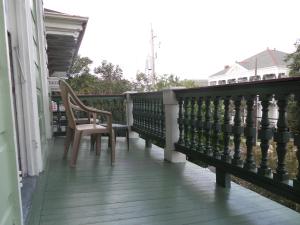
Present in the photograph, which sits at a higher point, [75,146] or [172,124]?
[172,124]

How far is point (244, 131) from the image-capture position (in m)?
2.18

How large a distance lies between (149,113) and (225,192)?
86.8 inches

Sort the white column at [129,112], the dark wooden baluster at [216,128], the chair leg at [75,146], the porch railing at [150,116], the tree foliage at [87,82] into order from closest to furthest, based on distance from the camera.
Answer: the dark wooden baluster at [216,128]
the chair leg at [75,146]
the porch railing at [150,116]
the white column at [129,112]
the tree foliage at [87,82]

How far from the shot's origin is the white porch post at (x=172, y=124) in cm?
344

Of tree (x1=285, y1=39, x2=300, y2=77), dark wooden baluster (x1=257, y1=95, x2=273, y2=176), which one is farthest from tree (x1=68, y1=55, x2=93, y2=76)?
dark wooden baluster (x1=257, y1=95, x2=273, y2=176)

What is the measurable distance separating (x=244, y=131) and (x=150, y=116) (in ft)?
7.55

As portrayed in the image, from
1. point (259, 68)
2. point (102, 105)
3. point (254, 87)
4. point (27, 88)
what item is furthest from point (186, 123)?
point (259, 68)

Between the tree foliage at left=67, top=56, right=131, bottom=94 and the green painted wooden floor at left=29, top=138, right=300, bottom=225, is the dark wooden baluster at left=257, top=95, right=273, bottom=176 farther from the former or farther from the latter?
the tree foliage at left=67, top=56, right=131, bottom=94

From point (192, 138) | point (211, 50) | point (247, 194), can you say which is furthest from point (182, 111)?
point (211, 50)

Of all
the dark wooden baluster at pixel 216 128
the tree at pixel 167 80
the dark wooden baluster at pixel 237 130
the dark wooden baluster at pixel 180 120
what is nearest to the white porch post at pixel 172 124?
the dark wooden baluster at pixel 180 120

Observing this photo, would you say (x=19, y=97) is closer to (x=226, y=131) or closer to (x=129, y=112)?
(x=226, y=131)

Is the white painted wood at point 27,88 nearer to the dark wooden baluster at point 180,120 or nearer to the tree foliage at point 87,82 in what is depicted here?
the dark wooden baluster at point 180,120

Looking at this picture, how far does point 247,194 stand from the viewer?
2375mm

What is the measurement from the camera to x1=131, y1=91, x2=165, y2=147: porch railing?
3932 millimetres
